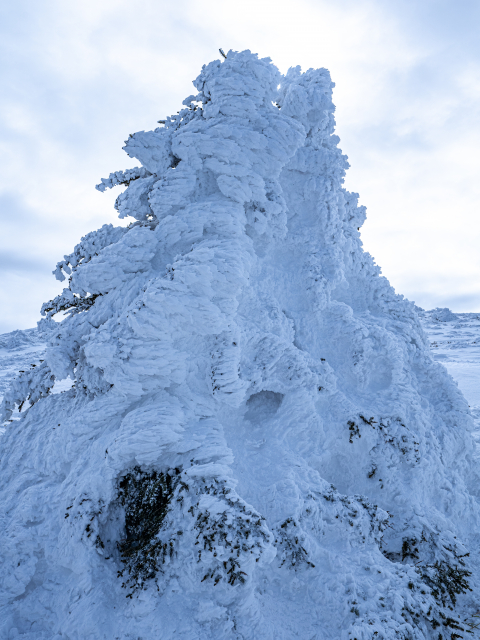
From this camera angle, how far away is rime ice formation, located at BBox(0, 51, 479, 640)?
426 centimetres

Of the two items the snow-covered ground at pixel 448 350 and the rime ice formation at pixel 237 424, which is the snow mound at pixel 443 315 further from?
the rime ice formation at pixel 237 424

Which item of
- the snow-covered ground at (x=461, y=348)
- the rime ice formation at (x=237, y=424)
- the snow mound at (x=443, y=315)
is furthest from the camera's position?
the snow mound at (x=443, y=315)

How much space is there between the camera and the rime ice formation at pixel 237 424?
14.0 feet

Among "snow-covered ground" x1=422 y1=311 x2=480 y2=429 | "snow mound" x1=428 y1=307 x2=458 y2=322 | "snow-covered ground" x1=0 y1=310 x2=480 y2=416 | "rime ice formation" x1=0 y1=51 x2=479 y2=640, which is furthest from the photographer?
"snow mound" x1=428 y1=307 x2=458 y2=322

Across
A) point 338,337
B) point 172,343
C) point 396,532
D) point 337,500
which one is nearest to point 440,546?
point 396,532

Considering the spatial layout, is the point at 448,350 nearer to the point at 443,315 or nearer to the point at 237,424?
the point at 443,315

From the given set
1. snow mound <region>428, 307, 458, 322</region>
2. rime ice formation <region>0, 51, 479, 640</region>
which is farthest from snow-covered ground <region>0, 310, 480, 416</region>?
rime ice formation <region>0, 51, 479, 640</region>

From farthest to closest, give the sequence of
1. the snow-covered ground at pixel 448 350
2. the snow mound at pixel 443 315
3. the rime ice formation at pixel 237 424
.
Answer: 1. the snow mound at pixel 443 315
2. the snow-covered ground at pixel 448 350
3. the rime ice formation at pixel 237 424

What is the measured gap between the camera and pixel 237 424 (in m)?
5.99

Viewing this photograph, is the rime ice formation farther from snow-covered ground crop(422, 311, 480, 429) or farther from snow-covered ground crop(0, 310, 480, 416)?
snow-covered ground crop(422, 311, 480, 429)

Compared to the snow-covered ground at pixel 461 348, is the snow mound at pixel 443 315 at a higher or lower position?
higher

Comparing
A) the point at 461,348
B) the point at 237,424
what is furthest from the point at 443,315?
the point at 237,424

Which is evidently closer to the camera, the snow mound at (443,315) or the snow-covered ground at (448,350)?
the snow-covered ground at (448,350)

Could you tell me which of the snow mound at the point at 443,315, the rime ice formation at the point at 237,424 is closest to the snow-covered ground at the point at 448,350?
the snow mound at the point at 443,315
